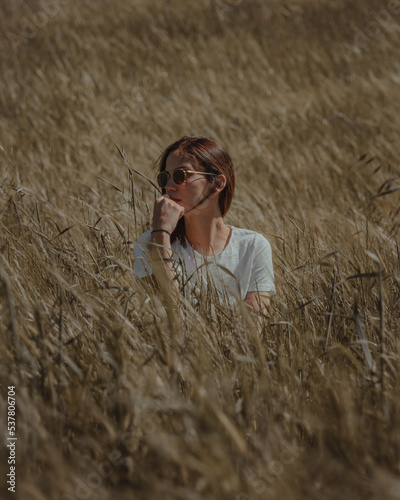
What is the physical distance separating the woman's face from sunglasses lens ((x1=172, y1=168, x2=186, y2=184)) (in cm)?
2

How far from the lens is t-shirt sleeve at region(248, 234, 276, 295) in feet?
6.25

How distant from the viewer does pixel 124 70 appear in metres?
6.10

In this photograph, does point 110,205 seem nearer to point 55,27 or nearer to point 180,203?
point 180,203

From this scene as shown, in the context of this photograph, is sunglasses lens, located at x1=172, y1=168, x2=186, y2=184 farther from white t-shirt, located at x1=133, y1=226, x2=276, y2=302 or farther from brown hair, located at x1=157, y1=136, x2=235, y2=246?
white t-shirt, located at x1=133, y1=226, x2=276, y2=302

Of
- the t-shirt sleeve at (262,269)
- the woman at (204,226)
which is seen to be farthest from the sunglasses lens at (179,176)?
the t-shirt sleeve at (262,269)

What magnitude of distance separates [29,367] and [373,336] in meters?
1.03

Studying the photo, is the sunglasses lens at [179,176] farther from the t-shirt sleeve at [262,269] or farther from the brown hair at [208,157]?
the t-shirt sleeve at [262,269]

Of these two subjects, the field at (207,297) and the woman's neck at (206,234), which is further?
the woman's neck at (206,234)

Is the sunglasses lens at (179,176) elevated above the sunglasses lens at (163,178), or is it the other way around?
the sunglasses lens at (163,178)

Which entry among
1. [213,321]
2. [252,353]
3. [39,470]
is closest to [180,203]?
[213,321]

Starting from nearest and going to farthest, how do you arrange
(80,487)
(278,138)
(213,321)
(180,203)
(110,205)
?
(80,487) < (213,321) < (180,203) < (110,205) < (278,138)

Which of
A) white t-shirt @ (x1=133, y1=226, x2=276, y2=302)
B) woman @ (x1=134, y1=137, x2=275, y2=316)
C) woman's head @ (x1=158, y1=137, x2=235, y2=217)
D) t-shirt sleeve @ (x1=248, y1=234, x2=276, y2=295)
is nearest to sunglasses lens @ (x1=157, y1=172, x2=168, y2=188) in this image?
woman @ (x1=134, y1=137, x2=275, y2=316)

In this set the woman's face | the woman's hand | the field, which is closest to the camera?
the field

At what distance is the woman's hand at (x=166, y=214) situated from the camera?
6.09 feet
